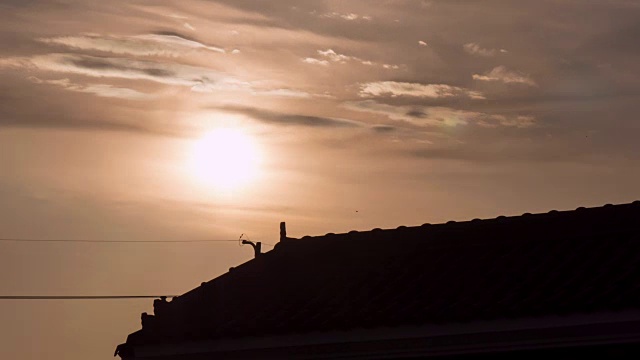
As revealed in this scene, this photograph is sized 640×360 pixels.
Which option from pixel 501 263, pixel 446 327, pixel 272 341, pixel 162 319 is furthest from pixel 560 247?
pixel 162 319

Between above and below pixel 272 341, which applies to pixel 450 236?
above

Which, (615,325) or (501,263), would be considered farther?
(501,263)

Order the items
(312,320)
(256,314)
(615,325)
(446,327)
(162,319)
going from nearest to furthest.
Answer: (615,325), (446,327), (312,320), (256,314), (162,319)

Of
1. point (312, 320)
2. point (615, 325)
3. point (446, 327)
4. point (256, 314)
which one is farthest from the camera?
point (256, 314)

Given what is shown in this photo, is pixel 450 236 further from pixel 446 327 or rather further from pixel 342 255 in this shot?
pixel 446 327

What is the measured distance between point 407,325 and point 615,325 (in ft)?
9.08

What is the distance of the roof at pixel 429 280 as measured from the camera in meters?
14.7

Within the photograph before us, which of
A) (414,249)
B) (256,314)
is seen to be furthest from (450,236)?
(256,314)

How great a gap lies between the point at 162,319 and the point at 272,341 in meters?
3.70

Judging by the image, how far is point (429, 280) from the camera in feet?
55.8

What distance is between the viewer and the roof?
14680mm

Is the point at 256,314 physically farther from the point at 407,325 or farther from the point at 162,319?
the point at 407,325

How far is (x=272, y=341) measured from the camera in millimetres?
16203

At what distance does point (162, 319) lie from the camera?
762 inches
